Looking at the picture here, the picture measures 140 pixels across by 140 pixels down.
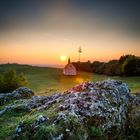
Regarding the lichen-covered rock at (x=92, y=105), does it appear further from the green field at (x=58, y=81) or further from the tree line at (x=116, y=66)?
the tree line at (x=116, y=66)

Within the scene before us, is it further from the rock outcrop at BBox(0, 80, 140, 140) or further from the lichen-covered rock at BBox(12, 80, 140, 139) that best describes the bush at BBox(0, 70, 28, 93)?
the lichen-covered rock at BBox(12, 80, 140, 139)

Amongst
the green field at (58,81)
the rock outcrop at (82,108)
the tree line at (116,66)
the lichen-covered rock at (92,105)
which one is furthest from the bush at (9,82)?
the tree line at (116,66)

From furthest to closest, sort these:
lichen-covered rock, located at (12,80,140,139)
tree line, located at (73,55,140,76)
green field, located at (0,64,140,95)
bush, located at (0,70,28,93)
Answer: tree line, located at (73,55,140,76), green field, located at (0,64,140,95), bush, located at (0,70,28,93), lichen-covered rock, located at (12,80,140,139)

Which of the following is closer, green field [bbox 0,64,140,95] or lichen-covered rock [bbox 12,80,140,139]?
lichen-covered rock [bbox 12,80,140,139]

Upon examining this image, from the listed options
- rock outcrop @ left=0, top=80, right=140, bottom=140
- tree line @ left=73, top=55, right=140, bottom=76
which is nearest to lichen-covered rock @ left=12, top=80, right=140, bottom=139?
rock outcrop @ left=0, top=80, right=140, bottom=140

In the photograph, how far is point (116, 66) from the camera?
10988cm

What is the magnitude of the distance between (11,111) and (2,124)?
4.43 feet

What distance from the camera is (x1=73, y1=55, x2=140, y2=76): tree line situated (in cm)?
9750

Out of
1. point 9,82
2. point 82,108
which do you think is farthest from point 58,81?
point 82,108

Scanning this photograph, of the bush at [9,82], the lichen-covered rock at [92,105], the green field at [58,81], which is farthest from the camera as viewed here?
the green field at [58,81]

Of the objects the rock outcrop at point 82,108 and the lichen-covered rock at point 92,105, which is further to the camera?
the lichen-covered rock at point 92,105

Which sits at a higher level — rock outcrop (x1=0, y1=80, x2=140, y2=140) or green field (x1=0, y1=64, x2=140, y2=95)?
rock outcrop (x1=0, y1=80, x2=140, y2=140)

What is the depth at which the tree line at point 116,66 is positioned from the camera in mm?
97500

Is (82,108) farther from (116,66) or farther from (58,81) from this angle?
(116,66)
